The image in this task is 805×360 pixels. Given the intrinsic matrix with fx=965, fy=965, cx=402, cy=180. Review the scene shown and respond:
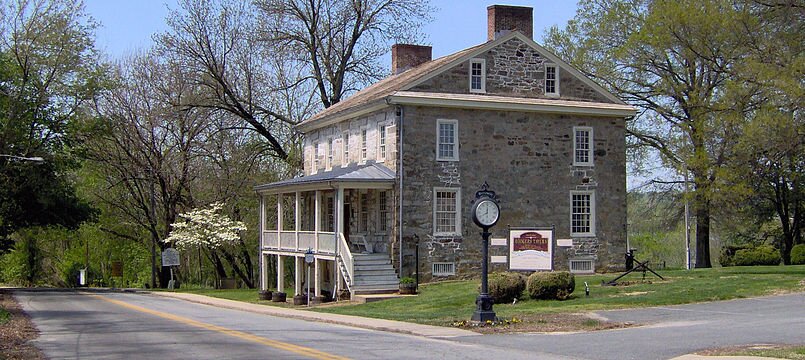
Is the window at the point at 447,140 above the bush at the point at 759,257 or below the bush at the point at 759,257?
above

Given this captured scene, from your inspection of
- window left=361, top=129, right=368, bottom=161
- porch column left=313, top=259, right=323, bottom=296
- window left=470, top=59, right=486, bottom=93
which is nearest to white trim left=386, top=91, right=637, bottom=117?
window left=470, top=59, right=486, bottom=93

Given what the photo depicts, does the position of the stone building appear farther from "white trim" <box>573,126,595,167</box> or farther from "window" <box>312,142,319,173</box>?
"window" <box>312,142,319,173</box>

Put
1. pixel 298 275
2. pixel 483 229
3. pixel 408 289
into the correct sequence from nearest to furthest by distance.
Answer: pixel 483 229 → pixel 408 289 → pixel 298 275

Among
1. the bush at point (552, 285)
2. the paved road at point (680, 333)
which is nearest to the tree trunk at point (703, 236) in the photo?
the bush at point (552, 285)

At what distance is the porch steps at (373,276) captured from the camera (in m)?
33.7

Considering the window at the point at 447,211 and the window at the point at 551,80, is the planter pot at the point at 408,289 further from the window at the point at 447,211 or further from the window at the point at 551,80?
the window at the point at 551,80

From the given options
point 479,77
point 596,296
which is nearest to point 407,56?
point 479,77

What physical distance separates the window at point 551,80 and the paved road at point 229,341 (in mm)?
16191

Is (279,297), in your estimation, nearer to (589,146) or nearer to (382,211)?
(382,211)

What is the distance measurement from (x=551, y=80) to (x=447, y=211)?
687 cm

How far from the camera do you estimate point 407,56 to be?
44625mm

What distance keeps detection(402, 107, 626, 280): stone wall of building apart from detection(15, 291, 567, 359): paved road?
34.2 ft

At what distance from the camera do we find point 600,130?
3812 cm

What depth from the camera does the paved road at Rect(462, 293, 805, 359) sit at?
15.6 meters
